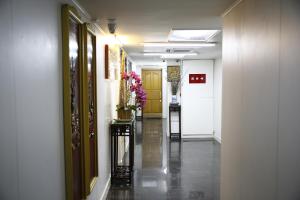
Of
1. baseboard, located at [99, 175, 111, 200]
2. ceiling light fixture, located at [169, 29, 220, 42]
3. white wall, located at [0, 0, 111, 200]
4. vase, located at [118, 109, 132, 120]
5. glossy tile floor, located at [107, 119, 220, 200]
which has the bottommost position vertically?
glossy tile floor, located at [107, 119, 220, 200]

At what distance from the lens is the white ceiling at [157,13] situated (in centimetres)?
229

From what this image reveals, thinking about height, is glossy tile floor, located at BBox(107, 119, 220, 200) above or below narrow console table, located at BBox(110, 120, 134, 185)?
below

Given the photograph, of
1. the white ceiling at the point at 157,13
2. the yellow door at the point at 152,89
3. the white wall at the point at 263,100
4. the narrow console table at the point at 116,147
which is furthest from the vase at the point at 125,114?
the yellow door at the point at 152,89

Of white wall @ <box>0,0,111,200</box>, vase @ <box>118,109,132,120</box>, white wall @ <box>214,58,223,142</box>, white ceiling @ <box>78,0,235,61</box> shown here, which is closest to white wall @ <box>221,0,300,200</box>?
white ceiling @ <box>78,0,235,61</box>

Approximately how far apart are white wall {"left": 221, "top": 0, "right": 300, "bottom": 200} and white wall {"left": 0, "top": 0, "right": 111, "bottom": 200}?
1349 mm

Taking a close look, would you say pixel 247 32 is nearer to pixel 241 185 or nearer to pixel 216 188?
pixel 241 185

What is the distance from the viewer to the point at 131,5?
2.37m

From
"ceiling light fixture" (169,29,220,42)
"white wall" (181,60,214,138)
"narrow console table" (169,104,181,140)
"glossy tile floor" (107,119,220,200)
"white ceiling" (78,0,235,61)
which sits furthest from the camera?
"narrow console table" (169,104,181,140)

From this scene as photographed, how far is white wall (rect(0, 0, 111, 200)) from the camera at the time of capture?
3.59 feet

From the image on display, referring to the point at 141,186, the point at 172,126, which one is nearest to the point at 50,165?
the point at 141,186

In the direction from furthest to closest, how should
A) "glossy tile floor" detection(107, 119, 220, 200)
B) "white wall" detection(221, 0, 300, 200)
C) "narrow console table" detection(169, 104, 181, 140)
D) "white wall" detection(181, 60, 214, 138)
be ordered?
1. "narrow console table" detection(169, 104, 181, 140)
2. "white wall" detection(181, 60, 214, 138)
3. "glossy tile floor" detection(107, 119, 220, 200)
4. "white wall" detection(221, 0, 300, 200)

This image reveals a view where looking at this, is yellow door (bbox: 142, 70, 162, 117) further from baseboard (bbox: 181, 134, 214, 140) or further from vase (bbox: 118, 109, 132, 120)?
vase (bbox: 118, 109, 132, 120)

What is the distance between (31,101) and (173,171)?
3.86 metres

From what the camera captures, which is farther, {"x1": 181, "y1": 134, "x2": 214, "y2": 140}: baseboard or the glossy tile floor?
{"x1": 181, "y1": 134, "x2": 214, "y2": 140}: baseboard
